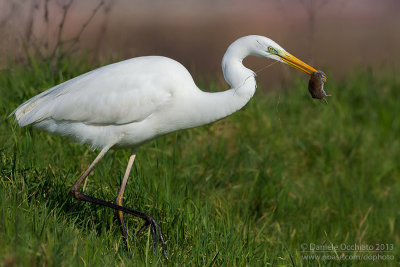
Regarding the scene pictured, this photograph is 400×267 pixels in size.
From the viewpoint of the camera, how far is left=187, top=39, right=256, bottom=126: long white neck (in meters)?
4.10

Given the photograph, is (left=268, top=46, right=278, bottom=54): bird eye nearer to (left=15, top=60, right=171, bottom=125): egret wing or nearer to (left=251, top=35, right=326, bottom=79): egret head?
(left=251, top=35, right=326, bottom=79): egret head

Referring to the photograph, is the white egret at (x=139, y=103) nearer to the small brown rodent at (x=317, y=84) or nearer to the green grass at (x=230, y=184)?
the small brown rodent at (x=317, y=84)

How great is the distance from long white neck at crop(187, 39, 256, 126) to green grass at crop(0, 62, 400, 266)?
68cm

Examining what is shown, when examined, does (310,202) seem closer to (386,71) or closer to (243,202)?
(243,202)

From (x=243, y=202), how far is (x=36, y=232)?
8.29 ft

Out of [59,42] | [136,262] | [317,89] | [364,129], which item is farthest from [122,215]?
[364,129]

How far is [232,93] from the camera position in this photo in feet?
13.5

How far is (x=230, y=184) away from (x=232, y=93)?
1.70 meters

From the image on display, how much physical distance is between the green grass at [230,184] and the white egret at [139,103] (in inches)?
10.8

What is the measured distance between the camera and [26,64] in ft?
19.2

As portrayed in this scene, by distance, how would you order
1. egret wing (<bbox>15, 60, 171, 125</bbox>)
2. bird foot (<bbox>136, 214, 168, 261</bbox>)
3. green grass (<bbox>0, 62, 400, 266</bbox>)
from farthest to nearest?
egret wing (<bbox>15, 60, 171, 125</bbox>)
bird foot (<bbox>136, 214, 168, 261</bbox>)
green grass (<bbox>0, 62, 400, 266</bbox>)

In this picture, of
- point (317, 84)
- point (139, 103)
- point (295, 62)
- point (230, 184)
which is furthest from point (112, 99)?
point (230, 184)

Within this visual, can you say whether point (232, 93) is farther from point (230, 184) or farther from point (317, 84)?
point (230, 184)

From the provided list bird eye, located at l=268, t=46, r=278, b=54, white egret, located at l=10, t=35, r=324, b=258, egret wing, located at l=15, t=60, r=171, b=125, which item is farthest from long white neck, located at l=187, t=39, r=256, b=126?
egret wing, located at l=15, t=60, r=171, b=125
